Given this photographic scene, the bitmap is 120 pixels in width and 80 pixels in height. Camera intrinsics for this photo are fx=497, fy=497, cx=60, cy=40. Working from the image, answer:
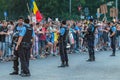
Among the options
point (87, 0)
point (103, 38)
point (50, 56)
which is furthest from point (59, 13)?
point (50, 56)

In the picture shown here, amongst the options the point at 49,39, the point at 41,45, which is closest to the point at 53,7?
the point at 49,39

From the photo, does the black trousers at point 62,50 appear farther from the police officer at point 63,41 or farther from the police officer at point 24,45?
the police officer at point 24,45

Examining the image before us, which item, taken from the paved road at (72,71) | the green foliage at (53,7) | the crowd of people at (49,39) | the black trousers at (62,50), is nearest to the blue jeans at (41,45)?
the crowd of people at (49,39)

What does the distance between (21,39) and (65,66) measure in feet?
13.8

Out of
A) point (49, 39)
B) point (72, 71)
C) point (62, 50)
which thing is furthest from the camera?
point (49, 39)

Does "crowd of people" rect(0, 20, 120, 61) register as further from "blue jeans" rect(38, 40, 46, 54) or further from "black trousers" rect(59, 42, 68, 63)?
"black trousers" rect(59, 42, 68, 63)

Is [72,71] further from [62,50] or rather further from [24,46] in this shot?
[24,46]

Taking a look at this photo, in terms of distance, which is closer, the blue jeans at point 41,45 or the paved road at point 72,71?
the paved road at point 72,71

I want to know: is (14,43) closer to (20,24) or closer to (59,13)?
(20,24)

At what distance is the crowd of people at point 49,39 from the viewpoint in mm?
21891

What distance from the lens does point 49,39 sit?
1008 inches

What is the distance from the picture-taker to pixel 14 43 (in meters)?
15.8

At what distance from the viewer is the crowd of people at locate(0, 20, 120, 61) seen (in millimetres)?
21891

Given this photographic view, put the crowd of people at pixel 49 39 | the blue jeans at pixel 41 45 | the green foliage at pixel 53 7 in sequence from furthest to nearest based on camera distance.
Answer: the green foliage at pixel 53 7
the blue jeans at pixel 41 45
the crowd of people at pixel 49 39
